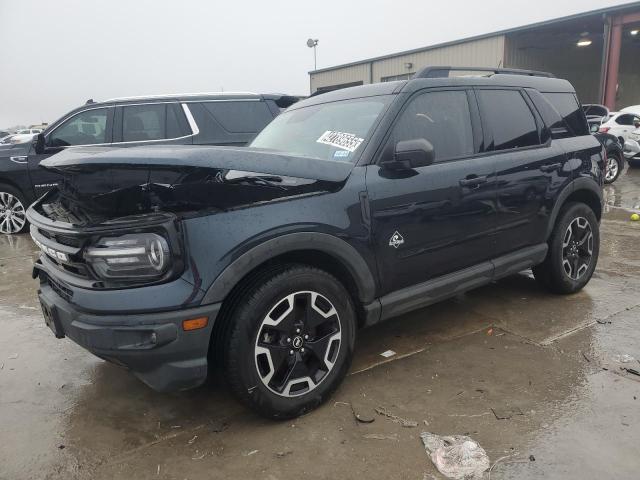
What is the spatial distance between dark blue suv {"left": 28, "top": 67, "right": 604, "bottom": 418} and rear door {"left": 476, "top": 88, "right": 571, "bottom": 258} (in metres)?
0.01

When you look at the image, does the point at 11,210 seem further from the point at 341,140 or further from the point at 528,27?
the point at 528,27

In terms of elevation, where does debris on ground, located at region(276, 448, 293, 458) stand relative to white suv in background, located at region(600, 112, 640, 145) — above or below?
below

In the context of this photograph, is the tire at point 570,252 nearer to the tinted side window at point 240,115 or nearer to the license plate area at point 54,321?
the license plate area at point 54,321

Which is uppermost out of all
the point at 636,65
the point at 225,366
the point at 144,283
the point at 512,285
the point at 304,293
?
the point at 636,65

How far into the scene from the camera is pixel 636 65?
30.4m

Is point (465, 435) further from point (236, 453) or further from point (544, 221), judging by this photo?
point (544, 221)

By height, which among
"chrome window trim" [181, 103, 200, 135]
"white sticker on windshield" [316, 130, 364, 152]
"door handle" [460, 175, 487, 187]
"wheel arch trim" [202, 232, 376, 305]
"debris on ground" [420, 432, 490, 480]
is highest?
"chrome window trim" [181, 103, 200, 135]

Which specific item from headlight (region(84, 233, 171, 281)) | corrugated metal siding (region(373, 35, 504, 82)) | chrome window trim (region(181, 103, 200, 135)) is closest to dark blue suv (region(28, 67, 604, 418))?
headlight (region(84, 233, 171, 281))

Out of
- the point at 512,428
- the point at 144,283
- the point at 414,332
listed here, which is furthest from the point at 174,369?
the point at 414,332

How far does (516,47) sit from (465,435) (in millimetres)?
23090

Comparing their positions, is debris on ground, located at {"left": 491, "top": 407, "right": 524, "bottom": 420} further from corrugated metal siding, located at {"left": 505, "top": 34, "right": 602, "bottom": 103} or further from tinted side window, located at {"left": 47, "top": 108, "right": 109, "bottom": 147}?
corrugated metal siding, located at {"left": 505, "top": 34, "right": 602, "bottom": 103}

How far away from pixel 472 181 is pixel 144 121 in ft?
16.4

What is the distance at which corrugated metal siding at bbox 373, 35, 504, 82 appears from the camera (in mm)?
21453

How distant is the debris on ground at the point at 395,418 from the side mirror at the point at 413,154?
1387mm
